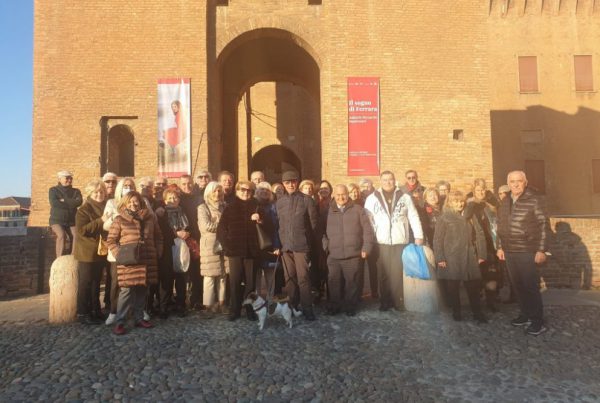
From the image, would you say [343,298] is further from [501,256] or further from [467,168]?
[467,168]

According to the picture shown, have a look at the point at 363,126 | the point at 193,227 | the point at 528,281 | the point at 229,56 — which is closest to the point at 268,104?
the point at 229,56

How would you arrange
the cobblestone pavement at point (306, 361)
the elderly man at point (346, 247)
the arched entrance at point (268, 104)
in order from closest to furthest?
the cobblestone pavement at point (306, 361)
the elderly man at point (346, 247)
the arched entrance at point (268, 104)

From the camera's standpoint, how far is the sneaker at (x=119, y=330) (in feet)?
16.9

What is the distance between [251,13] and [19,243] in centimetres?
A: 824

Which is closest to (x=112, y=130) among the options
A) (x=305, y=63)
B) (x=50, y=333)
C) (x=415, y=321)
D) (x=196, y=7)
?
(x=196, y=7)

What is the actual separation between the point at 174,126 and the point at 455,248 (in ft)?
27.6

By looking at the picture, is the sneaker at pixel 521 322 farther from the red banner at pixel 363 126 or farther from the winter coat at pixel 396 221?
the red banner at pixel 363 126

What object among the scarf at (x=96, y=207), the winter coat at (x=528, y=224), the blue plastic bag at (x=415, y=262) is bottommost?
the blue plastic bag at (x=415, y=262)

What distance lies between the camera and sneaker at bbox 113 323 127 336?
5160 mm

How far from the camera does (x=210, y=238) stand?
599 centimetres

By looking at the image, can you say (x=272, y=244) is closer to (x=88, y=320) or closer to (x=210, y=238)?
(x=210, y=238)

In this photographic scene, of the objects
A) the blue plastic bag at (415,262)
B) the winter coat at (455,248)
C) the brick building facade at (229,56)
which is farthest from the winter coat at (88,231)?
the brick building facade at (229,56)

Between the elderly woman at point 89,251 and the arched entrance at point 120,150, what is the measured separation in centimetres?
683

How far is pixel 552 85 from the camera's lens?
70.6ft
